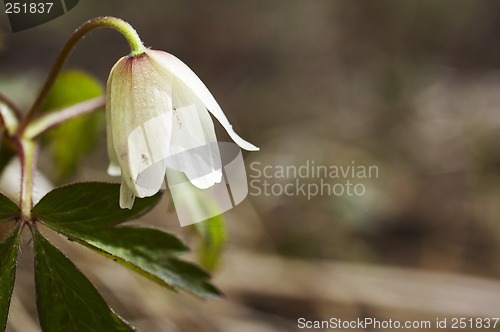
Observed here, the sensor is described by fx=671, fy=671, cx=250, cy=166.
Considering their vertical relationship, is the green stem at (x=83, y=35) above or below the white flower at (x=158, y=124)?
above

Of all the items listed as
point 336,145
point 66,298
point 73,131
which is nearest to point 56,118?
point 73,131

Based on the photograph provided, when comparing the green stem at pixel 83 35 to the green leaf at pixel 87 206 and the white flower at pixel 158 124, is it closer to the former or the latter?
the white flower at pixel 158 124

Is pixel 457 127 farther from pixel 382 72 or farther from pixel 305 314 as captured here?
pixel 305 314

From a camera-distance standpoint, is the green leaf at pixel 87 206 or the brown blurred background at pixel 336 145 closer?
the green leaf at pixel 87 206

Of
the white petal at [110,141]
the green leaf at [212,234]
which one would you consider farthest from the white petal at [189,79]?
the green leaf at [212,234]

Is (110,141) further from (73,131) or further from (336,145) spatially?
(336,145)

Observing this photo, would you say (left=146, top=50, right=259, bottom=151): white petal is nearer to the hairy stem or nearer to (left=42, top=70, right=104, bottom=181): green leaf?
the hairy stem
